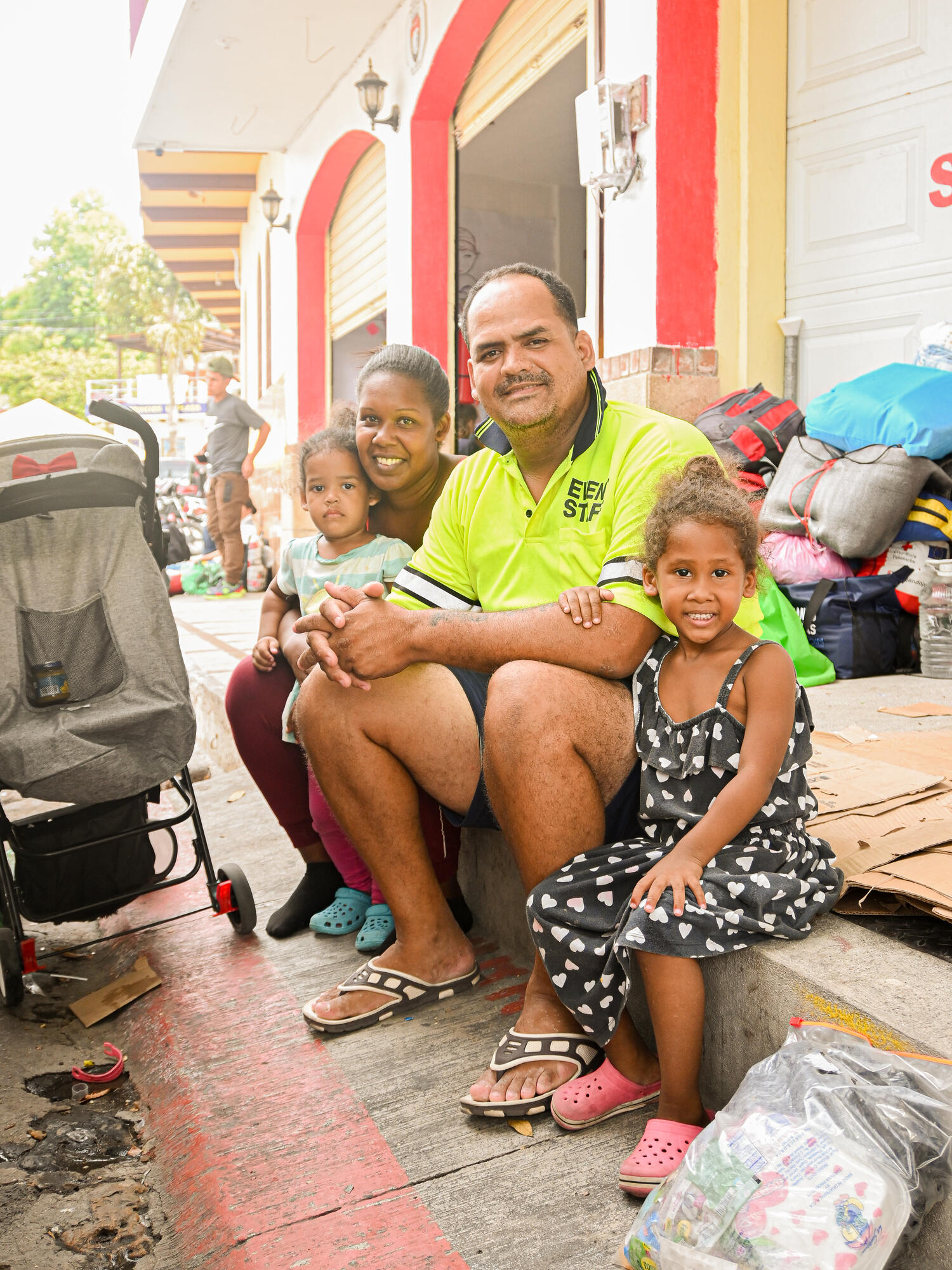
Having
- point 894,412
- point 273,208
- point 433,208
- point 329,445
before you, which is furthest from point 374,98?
point 329,445

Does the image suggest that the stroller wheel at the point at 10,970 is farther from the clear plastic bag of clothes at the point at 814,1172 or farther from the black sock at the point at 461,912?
the clear plastic bag of clothes at the point at 814,1172

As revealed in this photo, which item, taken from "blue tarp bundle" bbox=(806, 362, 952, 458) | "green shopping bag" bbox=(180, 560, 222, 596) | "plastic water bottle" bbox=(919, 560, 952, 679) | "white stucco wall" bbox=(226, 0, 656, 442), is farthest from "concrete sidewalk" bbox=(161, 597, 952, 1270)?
"green shopping bag" bbox=(180, 560, 222, 596)

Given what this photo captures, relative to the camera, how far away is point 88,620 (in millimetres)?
2801

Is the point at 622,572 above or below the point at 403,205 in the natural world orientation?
below

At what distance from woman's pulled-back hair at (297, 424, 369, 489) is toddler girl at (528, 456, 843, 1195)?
105 centimetres

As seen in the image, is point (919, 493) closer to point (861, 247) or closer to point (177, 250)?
point (861, 247)

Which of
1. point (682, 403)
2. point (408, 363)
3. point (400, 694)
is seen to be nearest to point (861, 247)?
point (682, 403)

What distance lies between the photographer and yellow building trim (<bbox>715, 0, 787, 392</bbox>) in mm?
4660

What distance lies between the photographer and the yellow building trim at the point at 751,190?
15.3 feet

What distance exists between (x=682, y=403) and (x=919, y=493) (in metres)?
1.16

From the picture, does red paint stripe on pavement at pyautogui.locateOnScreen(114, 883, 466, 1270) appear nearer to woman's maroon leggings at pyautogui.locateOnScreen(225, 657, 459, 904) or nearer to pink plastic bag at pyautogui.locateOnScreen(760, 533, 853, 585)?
woman's maroon leggings at pyautogui.locateOnScreen(225, 657, 459, 904)

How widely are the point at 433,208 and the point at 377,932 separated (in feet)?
20.7

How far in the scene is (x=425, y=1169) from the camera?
5.52ft

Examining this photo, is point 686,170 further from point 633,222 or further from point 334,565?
point 334,565
